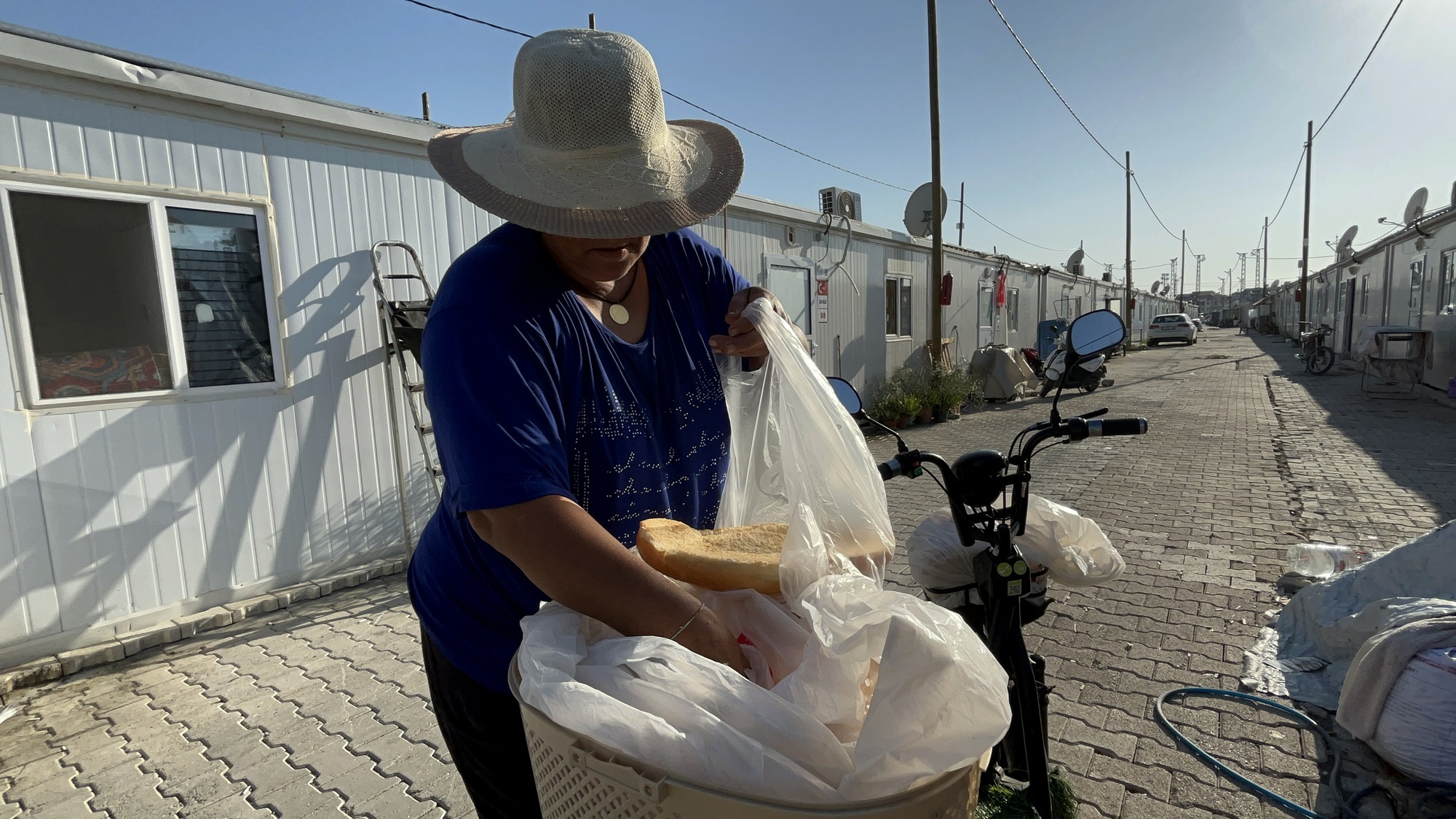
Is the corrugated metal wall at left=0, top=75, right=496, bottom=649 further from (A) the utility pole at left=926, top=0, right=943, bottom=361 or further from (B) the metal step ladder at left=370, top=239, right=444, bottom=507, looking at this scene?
(A) the utility pole at left=926, top=0, right=943, bottom=361

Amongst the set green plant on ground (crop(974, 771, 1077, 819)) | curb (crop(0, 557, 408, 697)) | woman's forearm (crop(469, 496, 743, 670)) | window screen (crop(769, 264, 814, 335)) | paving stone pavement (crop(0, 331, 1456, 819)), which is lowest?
paving stone pavement (crop(0, 331, 1456, 819))

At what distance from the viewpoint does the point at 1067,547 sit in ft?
7.40

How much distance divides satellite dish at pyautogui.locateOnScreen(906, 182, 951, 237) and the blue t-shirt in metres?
11.9

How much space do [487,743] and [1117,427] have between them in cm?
165

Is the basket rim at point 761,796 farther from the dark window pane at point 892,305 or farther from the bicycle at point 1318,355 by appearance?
the bicycle at point 1318,355

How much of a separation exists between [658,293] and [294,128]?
4235 mm

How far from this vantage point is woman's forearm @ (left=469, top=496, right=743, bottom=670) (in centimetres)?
91

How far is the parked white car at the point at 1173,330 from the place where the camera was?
3500 cm

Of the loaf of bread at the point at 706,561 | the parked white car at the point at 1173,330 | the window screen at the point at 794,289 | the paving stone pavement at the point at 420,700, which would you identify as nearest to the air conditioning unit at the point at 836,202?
the window screen at the point at 794,289

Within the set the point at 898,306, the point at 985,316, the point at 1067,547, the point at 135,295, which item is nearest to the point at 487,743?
the point at 1067,547

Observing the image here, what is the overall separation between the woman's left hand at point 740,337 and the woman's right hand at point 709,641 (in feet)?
2.10

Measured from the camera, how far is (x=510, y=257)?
3.69 ft

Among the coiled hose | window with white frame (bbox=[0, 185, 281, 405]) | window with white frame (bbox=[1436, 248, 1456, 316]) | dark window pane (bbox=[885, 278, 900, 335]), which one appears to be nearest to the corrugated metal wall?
window with white frame (bbox=[0, 185, 281, 405])

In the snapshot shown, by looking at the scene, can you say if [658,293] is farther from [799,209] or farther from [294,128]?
[799,209]
